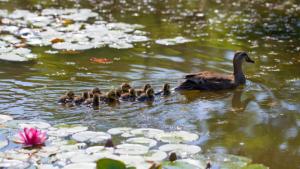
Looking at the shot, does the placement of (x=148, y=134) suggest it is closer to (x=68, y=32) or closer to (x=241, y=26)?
(x=68, y=32)

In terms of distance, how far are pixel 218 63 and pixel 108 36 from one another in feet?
8.24

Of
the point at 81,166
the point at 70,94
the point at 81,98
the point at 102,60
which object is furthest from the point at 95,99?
the point at 102,60

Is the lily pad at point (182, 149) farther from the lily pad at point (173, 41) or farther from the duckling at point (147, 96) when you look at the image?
the lily pad at point (173, 41)

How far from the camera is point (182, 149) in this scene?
5.90m

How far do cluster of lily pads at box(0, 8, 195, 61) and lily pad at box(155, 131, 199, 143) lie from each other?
4208 mm

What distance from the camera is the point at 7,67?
30.7ft

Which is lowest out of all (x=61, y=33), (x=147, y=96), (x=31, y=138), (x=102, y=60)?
(x=31, y=138)

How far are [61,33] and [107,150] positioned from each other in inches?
253

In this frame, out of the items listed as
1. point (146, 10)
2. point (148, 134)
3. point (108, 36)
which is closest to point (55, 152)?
point (148, 134)

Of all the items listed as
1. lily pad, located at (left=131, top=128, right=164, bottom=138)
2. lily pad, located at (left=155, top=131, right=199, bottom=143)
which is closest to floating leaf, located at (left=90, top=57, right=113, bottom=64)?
lily pad, located at (left=131, top=128, right=164, bottom=138)

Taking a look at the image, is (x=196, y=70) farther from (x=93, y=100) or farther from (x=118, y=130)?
(x=118, y=130)

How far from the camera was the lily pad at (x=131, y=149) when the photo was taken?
226 inches

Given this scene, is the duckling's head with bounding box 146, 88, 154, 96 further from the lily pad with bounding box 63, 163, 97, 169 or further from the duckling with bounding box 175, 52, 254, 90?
the lily pad with bounding box 63, 163, 97, 169

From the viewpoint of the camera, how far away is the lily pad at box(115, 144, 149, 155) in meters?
5.74
